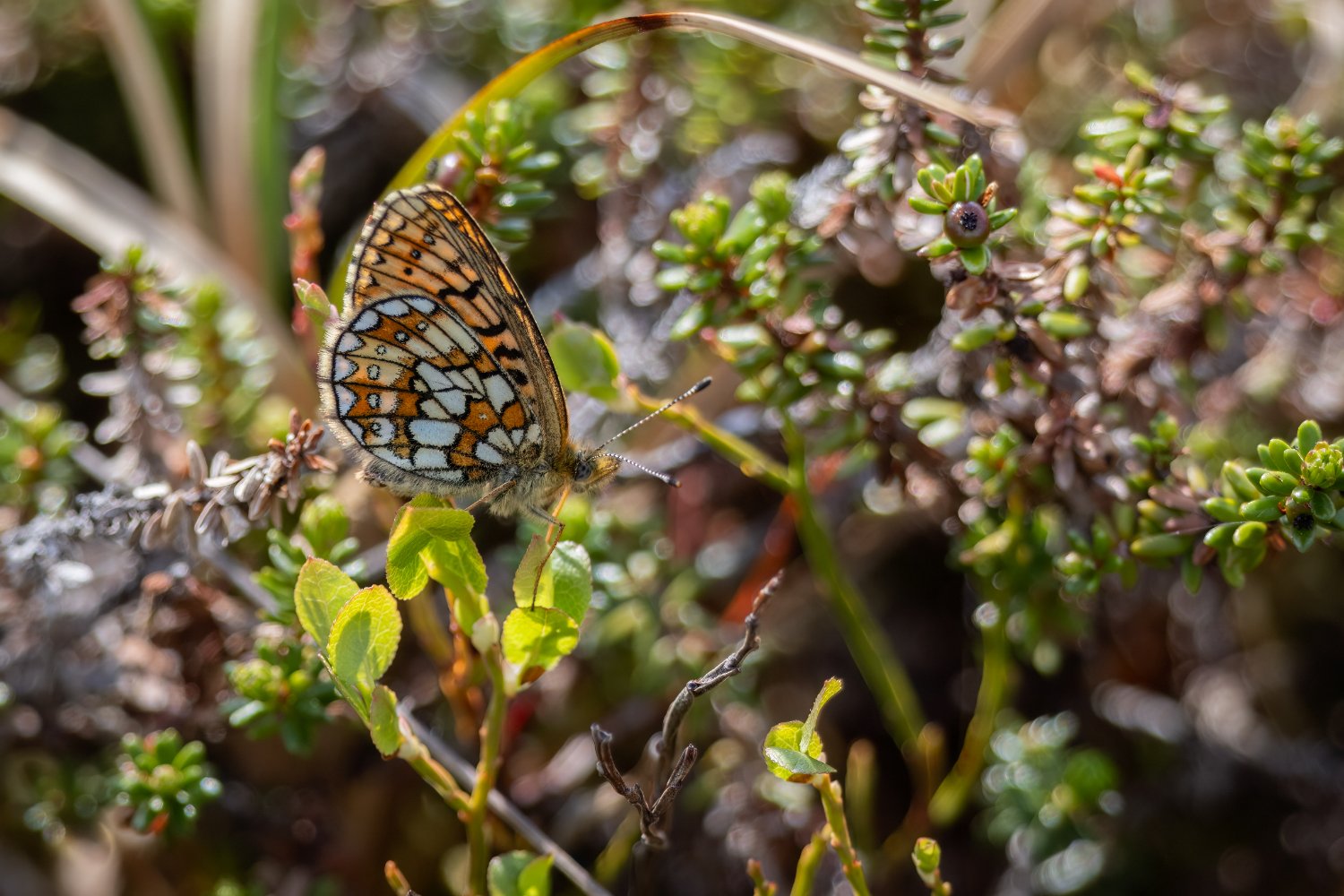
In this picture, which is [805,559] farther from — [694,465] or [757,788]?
[757,788]

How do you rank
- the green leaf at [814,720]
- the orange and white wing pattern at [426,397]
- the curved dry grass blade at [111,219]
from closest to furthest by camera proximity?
the green leaf at [814,720], the orange and white wing pattern at [426,397], the curved dry grass blade at [111,219]

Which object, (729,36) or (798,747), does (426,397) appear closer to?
(729,36)

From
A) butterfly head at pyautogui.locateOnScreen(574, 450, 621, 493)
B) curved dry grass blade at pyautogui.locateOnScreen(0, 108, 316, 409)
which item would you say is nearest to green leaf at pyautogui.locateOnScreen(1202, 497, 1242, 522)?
butterfly head at pyautogui.locateOnScreen(574, 450, 621, 493)

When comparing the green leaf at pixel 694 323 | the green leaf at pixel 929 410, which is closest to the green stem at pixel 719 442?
the green leaf at pixel 694 323

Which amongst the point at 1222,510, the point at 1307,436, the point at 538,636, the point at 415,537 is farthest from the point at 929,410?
the point at 415,537

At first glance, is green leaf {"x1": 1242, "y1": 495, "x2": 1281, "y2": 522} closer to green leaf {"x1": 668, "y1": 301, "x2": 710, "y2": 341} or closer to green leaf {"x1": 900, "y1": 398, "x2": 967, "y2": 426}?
green leaf {"x1": 900, "y1": 398, "x2": 967, "y2": 426}

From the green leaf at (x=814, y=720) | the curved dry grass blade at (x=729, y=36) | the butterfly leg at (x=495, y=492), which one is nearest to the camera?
the green leaf at (x=814, y=720)

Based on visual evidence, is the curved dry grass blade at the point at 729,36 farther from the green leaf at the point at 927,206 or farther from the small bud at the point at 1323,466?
the small bud at the point at 1323,466
